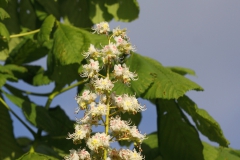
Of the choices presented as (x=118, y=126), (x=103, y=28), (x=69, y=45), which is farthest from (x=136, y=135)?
(x=69, y=45)

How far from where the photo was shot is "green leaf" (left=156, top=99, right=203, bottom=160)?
144 inches

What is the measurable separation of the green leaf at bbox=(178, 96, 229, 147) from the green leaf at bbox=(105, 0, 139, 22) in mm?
1556

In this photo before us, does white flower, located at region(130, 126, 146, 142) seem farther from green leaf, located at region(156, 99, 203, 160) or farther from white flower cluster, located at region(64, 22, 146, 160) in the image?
green leaf, located at region(156, 99, 203, 160)

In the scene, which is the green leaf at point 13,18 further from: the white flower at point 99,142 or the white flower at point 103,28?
the white flower at point 99,142

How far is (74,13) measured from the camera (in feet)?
17.1

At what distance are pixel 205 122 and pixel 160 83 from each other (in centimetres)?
43

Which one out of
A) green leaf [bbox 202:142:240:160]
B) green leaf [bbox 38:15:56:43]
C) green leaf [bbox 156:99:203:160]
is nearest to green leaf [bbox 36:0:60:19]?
green leaf [bbox 38:15:56:43]

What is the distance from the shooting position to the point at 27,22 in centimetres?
483

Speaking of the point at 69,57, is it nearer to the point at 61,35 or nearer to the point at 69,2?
the point at 61,35

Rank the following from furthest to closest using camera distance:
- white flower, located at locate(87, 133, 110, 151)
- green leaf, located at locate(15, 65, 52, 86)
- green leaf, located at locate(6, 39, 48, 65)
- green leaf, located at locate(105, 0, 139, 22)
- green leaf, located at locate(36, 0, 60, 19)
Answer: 1. green leaf, located at locate(105, 0, 139, 22)
2. green leaf, located at locate(36, 0, 60, 19)
3. green leaf, located at locate(15, 65, 52, 86)
4. green leaf, located at locate(6, 39, 48, 65)
5. white flower, located at locate(87, 133, 110, 151)

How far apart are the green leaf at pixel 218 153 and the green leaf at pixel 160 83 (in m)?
0.60

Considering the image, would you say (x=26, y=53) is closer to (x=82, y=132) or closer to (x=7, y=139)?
(x=7, y=139)

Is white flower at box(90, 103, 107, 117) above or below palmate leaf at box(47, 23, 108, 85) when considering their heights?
above

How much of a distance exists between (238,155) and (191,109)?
80cm
